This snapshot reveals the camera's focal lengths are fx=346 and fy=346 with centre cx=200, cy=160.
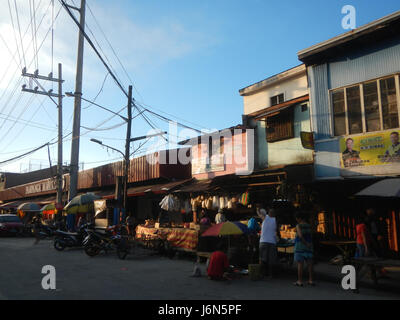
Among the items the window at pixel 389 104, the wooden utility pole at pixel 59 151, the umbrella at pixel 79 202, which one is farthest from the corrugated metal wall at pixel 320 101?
the wooden utility pole at pixel 59 151

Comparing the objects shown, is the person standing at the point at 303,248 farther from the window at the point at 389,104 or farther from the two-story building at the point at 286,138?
the window at the point at 389,104

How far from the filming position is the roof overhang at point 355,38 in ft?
36.7

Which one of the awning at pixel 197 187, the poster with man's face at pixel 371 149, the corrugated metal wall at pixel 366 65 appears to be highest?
the corrugated metal wall at pixel 366 65

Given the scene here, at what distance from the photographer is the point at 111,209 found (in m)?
25.5

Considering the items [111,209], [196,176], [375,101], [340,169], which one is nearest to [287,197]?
[340,169]

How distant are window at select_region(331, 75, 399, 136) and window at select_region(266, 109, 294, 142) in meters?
1.95

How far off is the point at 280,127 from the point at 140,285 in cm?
912

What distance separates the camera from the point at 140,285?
8469 millimetres

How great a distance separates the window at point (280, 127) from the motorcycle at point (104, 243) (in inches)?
297

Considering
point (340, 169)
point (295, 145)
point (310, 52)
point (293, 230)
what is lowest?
point (293, 230)

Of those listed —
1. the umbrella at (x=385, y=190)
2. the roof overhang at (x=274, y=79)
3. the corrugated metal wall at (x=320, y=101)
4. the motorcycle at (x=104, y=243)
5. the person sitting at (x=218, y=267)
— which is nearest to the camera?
the umbrella at (x=385, y=190)
